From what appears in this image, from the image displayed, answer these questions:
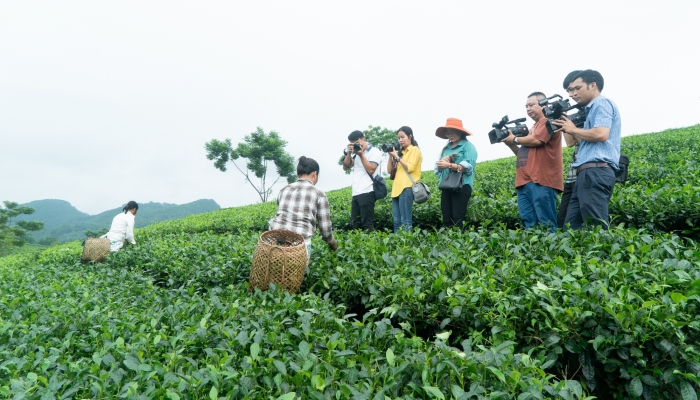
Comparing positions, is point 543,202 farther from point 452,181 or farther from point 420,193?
point 420,193

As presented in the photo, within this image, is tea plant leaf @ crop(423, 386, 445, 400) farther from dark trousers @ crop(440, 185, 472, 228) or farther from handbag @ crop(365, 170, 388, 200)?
handbag @ crop(365, 170, 388, 200)

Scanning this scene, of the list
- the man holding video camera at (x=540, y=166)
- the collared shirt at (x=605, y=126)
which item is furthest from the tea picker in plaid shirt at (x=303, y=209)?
the collared shirt at (x=605, y=126)

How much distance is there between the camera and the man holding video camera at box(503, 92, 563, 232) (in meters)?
→ 4.83

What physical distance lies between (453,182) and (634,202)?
2.17 m

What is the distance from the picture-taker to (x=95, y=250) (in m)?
7.29

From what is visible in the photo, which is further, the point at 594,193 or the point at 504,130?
the point at 504,130

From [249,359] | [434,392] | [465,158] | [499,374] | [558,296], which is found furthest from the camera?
[465,158]

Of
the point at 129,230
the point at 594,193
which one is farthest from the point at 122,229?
the point at 594,193

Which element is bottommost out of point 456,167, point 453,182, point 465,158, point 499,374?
point 499,374

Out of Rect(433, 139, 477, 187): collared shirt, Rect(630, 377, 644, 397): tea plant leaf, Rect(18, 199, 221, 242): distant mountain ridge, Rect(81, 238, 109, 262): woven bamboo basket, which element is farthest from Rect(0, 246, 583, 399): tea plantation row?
Rect(18, 199, 221, 242): distant mountain ridge

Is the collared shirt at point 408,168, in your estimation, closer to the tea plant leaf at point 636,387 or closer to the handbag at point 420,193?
the handbag at point 420,193

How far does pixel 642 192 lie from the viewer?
18.0 feet

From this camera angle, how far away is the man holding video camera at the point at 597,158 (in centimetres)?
402

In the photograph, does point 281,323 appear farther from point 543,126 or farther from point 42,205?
point 42,205
